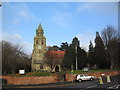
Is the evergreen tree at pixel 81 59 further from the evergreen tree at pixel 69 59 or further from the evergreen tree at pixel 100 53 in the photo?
the evergreen tree at pixel 100 53

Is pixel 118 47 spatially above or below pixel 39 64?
above

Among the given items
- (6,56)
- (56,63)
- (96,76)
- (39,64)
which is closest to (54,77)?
(96,76)

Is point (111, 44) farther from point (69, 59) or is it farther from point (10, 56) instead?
point (10, 56)

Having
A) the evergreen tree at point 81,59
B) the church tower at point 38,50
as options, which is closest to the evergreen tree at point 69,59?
the evergreen tree at point 81,59

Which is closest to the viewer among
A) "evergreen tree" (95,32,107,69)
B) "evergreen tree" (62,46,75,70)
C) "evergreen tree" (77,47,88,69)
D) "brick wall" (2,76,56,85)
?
"brick wall" (2,76,56,85)

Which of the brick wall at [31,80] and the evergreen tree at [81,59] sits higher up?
the evergreen tree at [81,59]

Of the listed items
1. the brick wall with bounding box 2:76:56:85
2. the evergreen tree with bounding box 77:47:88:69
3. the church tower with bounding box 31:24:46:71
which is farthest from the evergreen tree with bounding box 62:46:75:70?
the church tower with bounding box 31:24:46:71

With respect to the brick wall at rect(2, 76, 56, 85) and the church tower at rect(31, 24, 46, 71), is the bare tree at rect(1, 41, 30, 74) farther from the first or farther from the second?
the church tower at rect(31, 24, 46, 71)

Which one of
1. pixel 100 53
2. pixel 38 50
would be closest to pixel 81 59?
pixel 100 53

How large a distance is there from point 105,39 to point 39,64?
122 ft

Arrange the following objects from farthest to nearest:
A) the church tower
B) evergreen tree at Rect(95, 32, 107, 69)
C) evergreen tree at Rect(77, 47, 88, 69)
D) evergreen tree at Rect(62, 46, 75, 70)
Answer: the church tower, evergreen tree at Rect(77, 47, 88, 69), evergreen tree at Rect(62, 46, 75, 70), evergreen tree at Rect(95, 32, 107, 69)

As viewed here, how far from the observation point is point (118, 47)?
4359 cm

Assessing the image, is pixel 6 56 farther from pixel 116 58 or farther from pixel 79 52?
pixel 116 58

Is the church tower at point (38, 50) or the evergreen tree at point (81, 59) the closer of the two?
the evergreen tree at point (81, 59)
